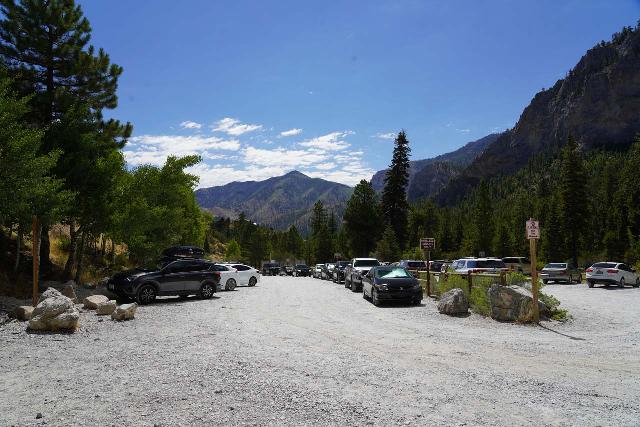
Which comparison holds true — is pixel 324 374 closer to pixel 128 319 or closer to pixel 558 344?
pixel 558 344

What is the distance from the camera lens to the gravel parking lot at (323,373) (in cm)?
573

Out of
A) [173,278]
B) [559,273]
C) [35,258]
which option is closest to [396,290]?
[173,278]

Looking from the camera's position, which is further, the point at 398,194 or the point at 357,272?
the point at 398,194

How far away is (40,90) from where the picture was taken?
22.8 m

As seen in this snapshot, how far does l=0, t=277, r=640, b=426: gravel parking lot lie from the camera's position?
5.73 meters

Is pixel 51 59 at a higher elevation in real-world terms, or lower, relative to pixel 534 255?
higher

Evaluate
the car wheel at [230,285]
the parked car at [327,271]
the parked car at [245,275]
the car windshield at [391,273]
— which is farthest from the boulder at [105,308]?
the parked car at [327,271]

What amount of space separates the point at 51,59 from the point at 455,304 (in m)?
21.4

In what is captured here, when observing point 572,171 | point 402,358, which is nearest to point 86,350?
point 402,358

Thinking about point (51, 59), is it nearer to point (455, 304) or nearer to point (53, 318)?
point (53, 318)

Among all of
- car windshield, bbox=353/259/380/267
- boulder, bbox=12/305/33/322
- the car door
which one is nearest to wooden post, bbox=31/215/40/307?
boulder, bbox=12/305/33/322

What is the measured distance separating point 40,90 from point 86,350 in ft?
58.8

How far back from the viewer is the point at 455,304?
15.5m

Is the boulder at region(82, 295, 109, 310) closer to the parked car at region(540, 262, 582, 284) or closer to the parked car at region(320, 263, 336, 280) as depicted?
the parked car at region(320, 263, 336, 280)
